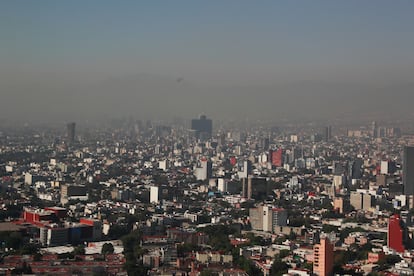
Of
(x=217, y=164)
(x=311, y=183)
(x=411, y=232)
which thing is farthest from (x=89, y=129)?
(x=411, y=232)

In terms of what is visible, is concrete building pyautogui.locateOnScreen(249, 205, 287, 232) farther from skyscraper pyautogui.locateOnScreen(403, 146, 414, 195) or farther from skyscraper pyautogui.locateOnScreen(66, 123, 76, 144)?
skyscraper pyautogui.locateOnScreen(66, 123, 76, 144)

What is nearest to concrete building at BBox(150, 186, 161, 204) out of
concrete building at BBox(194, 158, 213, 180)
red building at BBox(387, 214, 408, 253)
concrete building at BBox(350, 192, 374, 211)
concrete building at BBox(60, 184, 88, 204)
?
concrete building at BBox(60, 184, 88, 204)

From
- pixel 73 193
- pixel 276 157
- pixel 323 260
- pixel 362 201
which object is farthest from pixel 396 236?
pixel 276 157

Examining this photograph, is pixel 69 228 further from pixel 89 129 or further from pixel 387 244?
pixel 89 129

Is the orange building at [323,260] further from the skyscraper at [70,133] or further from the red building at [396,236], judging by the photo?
the skyscraper at [70,133]

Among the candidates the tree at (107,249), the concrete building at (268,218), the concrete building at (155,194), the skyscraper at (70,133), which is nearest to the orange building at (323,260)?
the tree at (107,249)

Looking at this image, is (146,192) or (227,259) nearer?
(227,259)

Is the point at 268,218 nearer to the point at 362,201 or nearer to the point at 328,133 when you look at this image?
the point at 362,201
